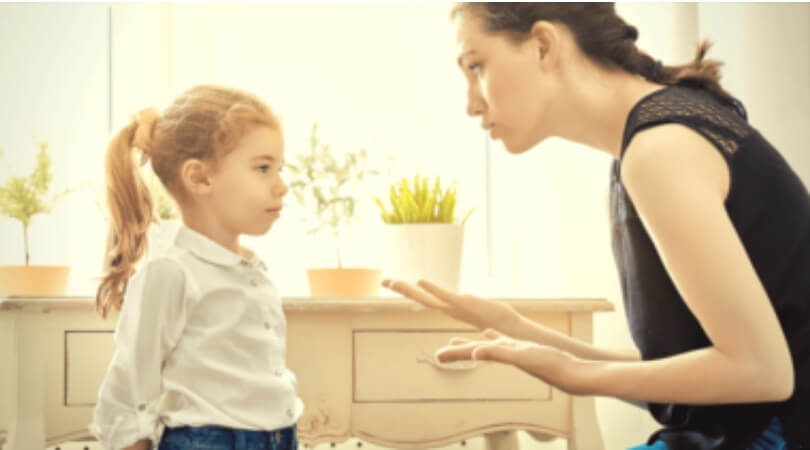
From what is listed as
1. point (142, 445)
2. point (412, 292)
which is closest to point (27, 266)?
point (142, 445)

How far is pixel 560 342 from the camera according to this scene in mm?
1154

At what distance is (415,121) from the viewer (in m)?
2.30

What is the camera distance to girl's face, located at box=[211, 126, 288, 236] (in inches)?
51.4

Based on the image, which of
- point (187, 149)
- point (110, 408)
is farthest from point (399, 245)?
point (110, 408)

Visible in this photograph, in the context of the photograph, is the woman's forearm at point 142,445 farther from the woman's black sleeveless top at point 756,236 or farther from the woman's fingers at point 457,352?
the woman's black sleeveless top at point 756,236

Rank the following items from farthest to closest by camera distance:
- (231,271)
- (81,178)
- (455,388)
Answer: (81,178), (455,388), (231,271)

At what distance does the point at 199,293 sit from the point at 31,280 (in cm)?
66

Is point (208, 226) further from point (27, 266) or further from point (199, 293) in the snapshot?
point (27, 266)

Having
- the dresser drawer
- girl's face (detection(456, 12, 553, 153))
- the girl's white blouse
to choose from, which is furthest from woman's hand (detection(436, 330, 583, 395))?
the dresser drawer

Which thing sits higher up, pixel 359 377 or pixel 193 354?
pixel 193 354

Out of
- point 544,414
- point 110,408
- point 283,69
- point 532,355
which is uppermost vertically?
point 283,69

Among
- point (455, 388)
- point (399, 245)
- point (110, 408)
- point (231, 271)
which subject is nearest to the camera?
point (110, 408)

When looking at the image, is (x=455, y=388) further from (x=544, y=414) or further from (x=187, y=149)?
(x=187, y=149)

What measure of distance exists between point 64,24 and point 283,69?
0.57 meters
